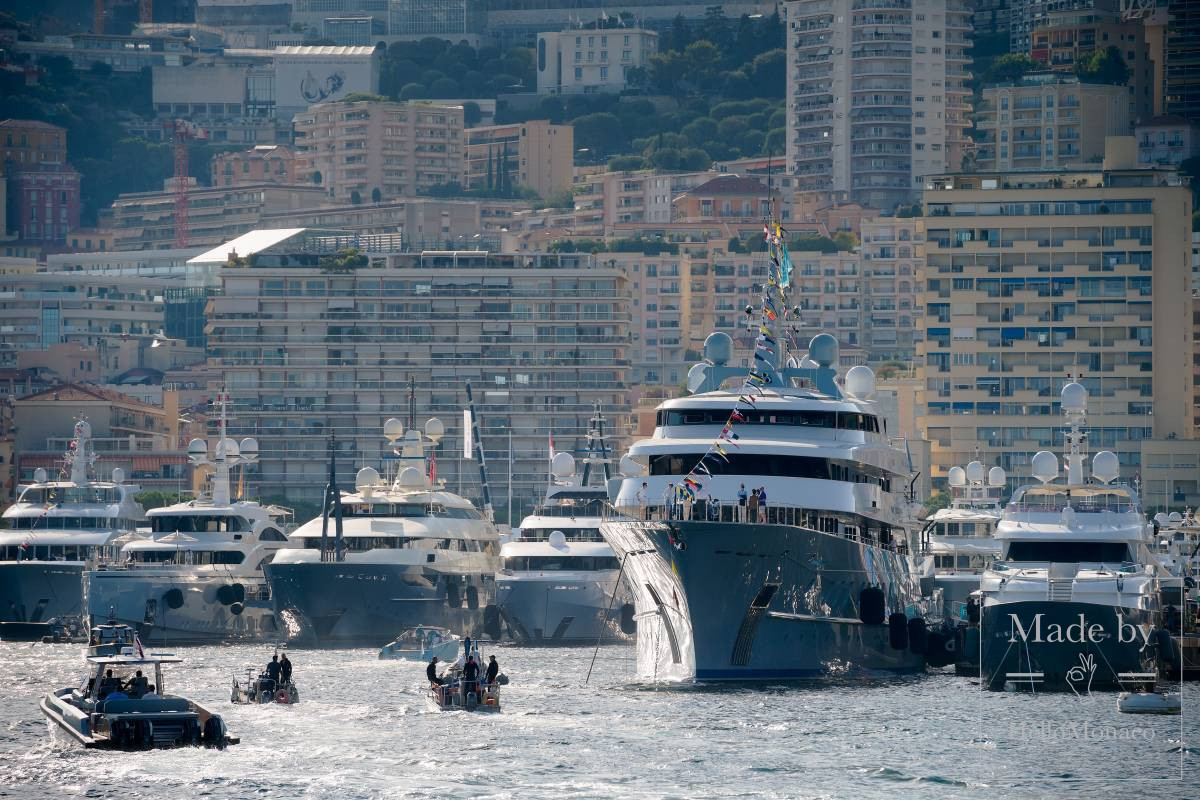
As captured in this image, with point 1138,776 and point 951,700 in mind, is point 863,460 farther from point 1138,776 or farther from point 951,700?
point 1138,776

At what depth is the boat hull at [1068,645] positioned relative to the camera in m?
78.8

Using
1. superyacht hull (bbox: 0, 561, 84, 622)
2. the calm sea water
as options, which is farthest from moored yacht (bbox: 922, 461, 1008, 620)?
superyacht hull (bbox: 0, 561, 84, 622)

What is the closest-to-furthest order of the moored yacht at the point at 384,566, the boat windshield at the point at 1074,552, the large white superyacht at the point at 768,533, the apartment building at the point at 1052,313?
1. the large white superyacht at the point at 768,533
2. the boat windshield at the point at 1074,552
3. the moored yacht at the point at 384,566
4. the apartment building at the point at 1052,313

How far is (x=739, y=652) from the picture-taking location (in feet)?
264

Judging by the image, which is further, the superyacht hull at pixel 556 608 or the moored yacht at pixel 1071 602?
the superyacht hull at pixel 556 608

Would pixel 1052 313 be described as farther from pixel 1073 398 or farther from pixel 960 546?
pixel 1073 398

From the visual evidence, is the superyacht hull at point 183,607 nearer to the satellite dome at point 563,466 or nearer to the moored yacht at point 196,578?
the moored yacht at point 196,578

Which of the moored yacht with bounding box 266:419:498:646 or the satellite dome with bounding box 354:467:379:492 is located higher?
the satellite dome with bounding box 354:467:379:492

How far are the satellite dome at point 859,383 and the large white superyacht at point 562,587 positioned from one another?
14.8 metres

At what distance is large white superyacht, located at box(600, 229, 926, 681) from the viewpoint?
264 feet

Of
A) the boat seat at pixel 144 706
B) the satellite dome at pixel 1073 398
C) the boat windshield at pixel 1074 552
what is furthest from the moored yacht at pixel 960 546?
the boat seat at pixel 144 706

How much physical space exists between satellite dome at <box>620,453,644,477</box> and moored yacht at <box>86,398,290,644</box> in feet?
66.9

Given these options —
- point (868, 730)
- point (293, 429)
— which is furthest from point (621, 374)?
point (868, 730)

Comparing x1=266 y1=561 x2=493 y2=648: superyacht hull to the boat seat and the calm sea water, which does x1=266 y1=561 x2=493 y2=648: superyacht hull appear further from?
the boat seat
